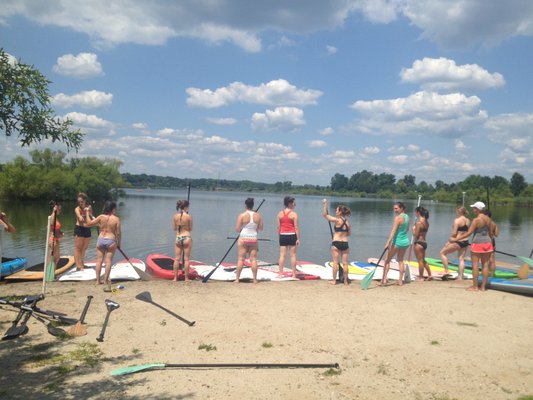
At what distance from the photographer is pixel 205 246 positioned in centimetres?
2152

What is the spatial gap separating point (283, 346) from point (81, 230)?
6125 mm

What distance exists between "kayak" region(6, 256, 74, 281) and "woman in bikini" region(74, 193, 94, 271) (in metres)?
0.42

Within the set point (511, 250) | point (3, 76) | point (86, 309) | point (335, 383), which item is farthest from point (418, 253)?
point (511, 250)

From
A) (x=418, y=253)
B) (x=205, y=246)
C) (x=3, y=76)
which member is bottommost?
(x=205, y=246)

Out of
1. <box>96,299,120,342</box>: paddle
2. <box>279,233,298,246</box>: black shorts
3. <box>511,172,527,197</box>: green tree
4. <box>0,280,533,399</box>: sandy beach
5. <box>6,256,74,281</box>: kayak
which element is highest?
<box>511,172,527,197</box>: green tree

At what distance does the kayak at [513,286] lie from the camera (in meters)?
8.50

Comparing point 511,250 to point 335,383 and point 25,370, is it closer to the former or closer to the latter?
point 335,383

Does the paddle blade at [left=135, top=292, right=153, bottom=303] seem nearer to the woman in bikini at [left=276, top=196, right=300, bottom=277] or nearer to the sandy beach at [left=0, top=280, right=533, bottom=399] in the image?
the sandy beach at [left=0, top=280, right=533, bottom=399]

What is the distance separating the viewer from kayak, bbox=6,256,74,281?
29.5 feet

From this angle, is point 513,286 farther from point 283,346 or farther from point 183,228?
point 183,228

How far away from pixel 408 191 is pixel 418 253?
438 feet

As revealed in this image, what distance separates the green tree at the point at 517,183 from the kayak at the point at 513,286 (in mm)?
105276

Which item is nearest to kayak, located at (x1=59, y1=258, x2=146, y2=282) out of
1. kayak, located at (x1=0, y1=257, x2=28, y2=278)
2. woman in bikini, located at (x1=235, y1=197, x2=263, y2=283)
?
kayak, located at (x1=0, y1=257, x2=28, y2=278)

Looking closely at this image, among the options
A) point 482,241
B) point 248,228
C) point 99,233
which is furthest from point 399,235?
point 99,233
